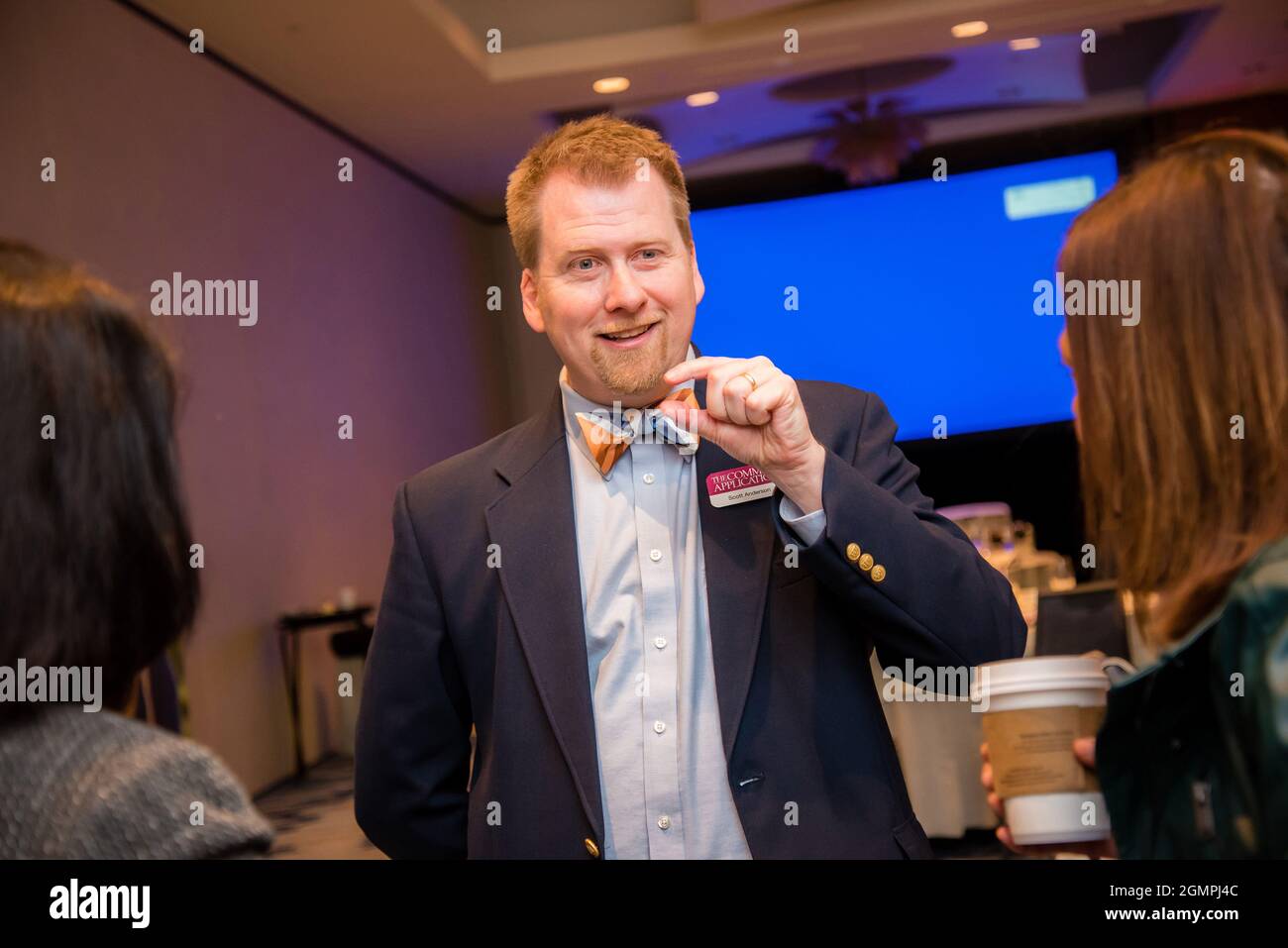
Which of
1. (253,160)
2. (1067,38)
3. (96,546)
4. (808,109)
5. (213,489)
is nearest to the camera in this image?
(96,546)

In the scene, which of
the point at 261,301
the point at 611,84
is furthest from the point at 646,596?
the point at 261,301

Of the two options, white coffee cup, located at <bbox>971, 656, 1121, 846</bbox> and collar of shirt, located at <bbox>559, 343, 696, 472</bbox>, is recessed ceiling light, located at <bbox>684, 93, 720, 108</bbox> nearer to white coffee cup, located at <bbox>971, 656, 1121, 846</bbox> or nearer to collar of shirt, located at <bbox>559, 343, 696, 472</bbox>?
collar of shirt, located at <bbox>559, 343, 696, 472</bbox>

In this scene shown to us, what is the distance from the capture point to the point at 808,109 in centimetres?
258

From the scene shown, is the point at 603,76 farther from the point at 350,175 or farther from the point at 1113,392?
the point at 1113,392

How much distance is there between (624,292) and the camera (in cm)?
170

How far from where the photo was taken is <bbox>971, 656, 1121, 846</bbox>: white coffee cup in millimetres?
1144

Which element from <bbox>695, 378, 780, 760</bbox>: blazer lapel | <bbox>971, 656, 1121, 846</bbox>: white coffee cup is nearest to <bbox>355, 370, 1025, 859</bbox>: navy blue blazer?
<bbox>695, 378, 780, 760</bbox>: blazer lapel

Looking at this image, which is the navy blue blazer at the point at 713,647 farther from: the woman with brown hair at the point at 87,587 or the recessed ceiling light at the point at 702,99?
the recessed ceiling light at the point at 702,99

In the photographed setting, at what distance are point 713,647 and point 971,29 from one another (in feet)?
5.05

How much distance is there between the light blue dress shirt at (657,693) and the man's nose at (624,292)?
31 centimetres

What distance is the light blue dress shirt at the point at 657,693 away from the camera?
5.15 feet

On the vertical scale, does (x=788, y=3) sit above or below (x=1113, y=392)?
above
